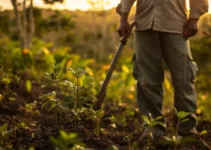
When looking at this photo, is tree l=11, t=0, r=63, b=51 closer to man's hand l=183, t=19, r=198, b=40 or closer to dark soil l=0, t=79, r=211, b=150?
dark soil l=0, t=79, r=211, b=150

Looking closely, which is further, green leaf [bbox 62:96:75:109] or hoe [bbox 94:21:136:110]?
hoe [bbox 94:21:136:110]

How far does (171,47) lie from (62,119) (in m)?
1.19

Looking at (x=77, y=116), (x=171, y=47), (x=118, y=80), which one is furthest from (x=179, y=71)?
(x=118, y=80)

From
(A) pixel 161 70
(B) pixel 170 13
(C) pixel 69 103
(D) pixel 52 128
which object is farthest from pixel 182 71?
(D) pixel 52 128

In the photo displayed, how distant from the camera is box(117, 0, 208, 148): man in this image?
3240 mm

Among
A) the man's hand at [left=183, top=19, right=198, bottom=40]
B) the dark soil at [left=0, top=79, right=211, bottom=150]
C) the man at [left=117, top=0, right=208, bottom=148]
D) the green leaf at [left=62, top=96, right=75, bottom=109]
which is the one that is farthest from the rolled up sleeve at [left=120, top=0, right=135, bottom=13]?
the green leaf at [left=62, top=96, right=75, bottom=109]

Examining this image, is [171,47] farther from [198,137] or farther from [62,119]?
[62,119]

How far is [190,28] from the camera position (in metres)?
3.22

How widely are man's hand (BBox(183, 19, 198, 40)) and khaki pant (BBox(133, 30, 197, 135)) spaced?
55 millimetres

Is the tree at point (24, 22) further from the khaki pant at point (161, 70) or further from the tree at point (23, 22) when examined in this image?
the khaki pant at point (161, 70)

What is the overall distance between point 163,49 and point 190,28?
0.96ft

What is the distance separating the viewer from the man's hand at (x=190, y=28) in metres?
3.22

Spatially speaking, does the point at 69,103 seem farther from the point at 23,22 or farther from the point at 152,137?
the point at 23,22

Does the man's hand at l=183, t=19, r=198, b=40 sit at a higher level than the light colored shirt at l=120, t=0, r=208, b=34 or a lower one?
lower
